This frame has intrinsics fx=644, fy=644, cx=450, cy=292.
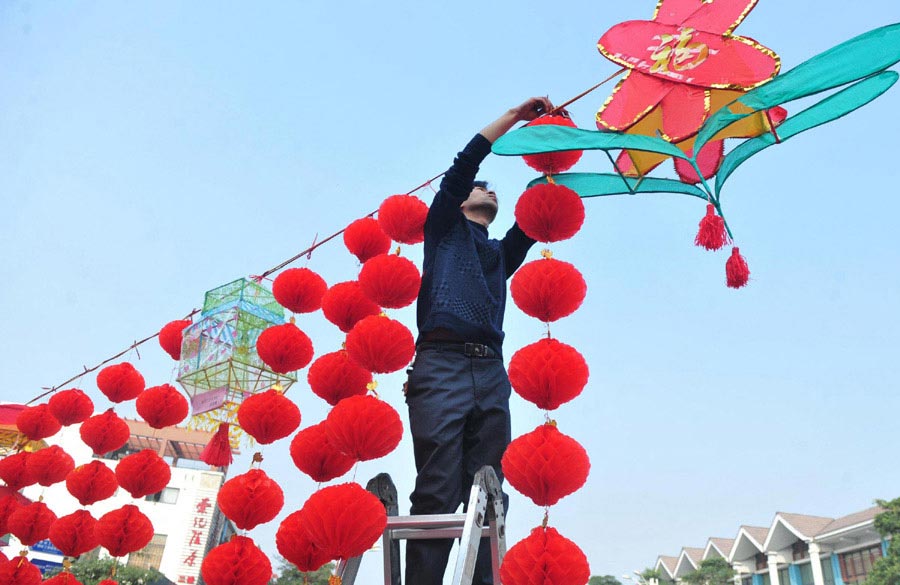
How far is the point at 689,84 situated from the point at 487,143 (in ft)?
2.58

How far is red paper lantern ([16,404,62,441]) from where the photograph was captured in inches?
188

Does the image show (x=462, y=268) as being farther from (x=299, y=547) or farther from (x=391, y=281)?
(x=299, y=547)

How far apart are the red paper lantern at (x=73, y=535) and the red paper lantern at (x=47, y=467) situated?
33.1 inches

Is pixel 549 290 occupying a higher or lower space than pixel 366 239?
lower

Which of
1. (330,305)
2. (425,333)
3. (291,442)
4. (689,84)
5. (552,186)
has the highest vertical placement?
(689,84)

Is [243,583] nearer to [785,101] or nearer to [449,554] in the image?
[449,554]

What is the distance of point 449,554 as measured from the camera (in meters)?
2.26

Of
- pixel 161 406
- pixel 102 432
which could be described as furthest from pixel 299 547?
pixel 102 432

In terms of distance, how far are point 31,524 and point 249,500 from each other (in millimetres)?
2602

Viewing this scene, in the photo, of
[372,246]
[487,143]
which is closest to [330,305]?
[372,246]

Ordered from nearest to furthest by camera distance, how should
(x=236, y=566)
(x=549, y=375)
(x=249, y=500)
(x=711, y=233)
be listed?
(x=549, y=375)
(x=236, y=566)
(x=249, y=500)
(x=711, y=233)

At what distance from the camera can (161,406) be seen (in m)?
4.07

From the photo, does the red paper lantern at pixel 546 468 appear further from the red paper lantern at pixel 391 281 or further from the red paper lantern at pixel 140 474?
the red paper lantern at pixel 140 474

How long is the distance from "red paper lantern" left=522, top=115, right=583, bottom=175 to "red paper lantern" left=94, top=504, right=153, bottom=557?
285 centimetres
